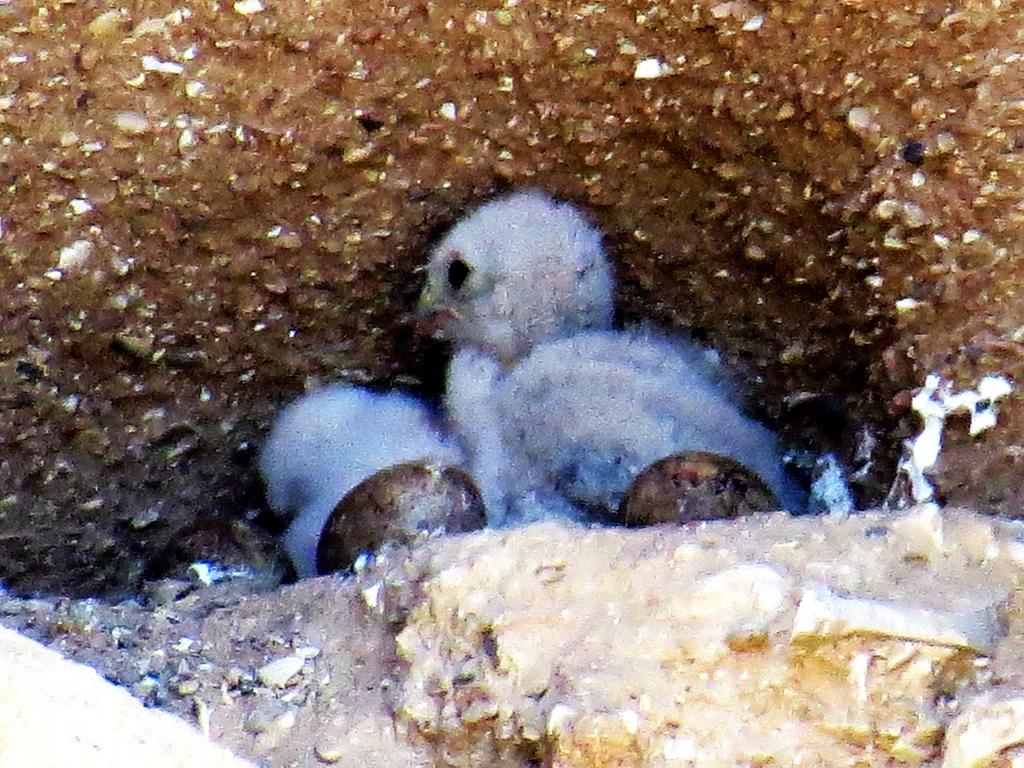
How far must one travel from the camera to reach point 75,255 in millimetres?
2152

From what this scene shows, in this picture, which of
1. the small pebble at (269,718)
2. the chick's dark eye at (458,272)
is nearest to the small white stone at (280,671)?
the small pebble at (269,718)

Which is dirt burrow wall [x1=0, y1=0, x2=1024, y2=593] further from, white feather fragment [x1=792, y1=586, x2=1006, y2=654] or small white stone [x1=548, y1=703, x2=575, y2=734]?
small white stone [x1=548, y1=703, x2=575, y2=734]

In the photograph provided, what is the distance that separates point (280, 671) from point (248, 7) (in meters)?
0.97

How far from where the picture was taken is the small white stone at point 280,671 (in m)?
1.69

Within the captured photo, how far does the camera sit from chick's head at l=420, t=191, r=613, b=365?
7.86 feet

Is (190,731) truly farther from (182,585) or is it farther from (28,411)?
(28,411)

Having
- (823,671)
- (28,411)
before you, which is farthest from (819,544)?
(28,411)

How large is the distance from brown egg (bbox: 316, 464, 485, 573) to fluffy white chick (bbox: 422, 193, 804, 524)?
22 centimetres

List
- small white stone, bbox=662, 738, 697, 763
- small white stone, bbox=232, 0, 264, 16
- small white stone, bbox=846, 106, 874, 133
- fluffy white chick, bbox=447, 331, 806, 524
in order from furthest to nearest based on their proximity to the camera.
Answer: fluffy white chick, bbox=447, 331, 806, 524 < small white stone, bbox=232, 0, 264, 16 < small white stone, bbox=846, 106, 874, 133 < small white stone, bbox=662, 738, 697, 763

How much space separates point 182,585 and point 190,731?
75 cm

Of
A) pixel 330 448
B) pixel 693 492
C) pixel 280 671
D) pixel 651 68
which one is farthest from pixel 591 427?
pixel 280 671

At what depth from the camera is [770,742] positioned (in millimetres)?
1465

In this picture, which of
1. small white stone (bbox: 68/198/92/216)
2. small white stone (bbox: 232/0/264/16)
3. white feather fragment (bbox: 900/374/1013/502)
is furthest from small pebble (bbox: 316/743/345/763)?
small white stone (bbox: 232/0/264/16)

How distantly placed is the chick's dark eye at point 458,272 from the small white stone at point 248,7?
52 cm
